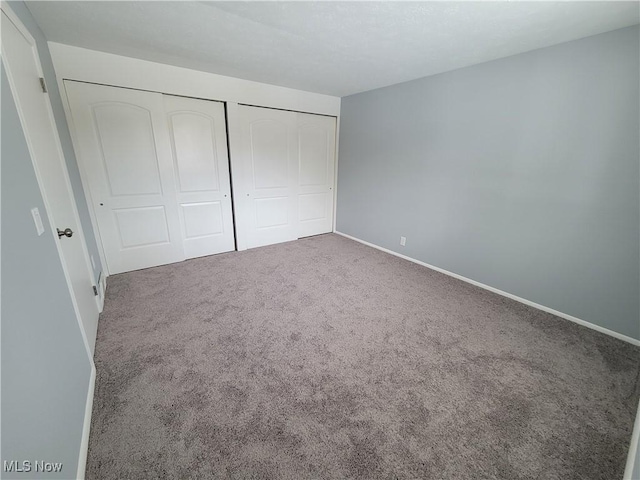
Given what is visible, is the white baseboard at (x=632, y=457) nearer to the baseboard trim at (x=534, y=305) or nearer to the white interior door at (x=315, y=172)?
the baseboard trim at (x=534, y=305)

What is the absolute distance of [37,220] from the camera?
118 cm

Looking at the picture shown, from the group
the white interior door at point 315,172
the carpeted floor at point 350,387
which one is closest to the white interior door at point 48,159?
the carpeted floor at point 350,387

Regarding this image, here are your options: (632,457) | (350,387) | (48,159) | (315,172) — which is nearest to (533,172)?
A: (632,457)

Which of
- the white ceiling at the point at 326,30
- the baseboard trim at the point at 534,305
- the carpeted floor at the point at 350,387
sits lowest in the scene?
the carpeted floor at the point at 350,387

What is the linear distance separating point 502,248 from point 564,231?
Result: 0.50 m

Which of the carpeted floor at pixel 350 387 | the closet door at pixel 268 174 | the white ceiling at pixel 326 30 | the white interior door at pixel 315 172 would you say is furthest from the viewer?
the white interior door at pixel 315 172

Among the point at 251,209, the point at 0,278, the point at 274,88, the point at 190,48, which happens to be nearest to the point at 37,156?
the point at 0,278

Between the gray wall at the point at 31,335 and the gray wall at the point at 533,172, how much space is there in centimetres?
333

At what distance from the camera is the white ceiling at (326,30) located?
1.61 m

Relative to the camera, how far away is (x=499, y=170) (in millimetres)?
2547

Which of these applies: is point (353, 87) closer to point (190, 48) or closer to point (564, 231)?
point (190, 48)

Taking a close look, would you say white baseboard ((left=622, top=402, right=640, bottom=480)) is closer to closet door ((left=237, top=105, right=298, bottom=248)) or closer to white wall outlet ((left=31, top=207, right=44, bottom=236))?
white wall outlet ((left=31, top=207, right=44, bottom=236))

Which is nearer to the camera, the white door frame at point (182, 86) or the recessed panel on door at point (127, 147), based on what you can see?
the white door frame at point (182, 86)

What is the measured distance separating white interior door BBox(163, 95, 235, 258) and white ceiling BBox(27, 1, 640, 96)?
1.64 ft
